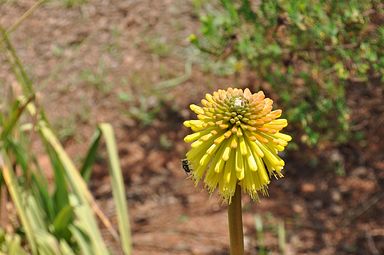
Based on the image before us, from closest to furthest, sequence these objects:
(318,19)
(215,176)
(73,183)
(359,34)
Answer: (215,176), (73,183), (318,19), (359,34)

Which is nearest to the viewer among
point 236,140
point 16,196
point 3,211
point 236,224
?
point 236,224

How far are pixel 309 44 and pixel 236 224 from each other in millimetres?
2334

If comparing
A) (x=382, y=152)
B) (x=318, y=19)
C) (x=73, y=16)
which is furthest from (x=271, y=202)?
(x=73, y=16)

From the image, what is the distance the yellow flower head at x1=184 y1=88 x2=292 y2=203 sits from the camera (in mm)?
1666

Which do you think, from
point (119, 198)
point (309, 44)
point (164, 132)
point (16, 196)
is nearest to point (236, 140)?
point (119, 198)

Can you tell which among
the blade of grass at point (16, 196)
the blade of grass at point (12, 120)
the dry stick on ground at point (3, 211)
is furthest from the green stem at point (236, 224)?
the dry stick on ground at point (3, 211)

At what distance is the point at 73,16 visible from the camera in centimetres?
540

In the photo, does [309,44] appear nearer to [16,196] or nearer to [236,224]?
[16,196]

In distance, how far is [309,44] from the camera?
3709mm

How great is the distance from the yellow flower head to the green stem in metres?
0.09

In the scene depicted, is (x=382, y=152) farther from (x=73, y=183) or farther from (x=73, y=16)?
(x=73, y=16)

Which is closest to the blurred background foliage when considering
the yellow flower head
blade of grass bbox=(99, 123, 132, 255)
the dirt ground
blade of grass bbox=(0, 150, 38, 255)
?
the dirt ground

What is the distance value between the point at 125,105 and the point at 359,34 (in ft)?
6.32

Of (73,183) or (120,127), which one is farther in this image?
(120,127)
